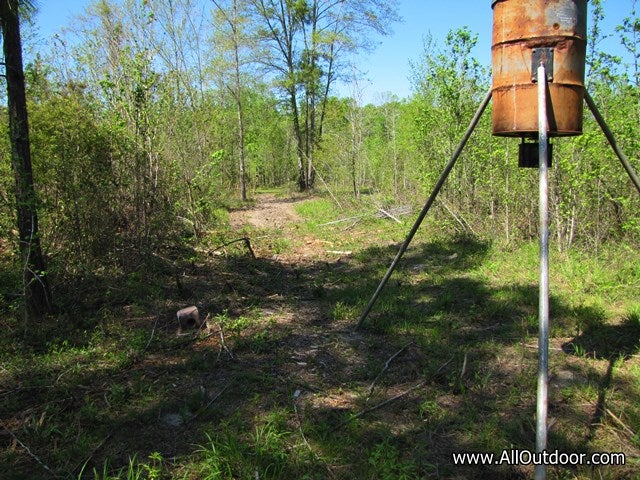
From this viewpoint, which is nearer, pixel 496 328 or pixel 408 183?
pixel 496 328

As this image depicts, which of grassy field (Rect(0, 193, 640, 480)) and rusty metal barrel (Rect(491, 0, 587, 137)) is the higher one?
rusty metal barrel (Rect(491, 0, 587, 137))

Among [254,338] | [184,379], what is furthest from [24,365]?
[254,338]

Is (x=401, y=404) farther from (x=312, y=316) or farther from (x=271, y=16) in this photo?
(x=271, y=16)

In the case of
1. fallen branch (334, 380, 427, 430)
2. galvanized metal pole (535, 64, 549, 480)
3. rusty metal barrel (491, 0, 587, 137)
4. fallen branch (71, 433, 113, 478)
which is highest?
rusty metal barrel (491, 0, 587, 137)

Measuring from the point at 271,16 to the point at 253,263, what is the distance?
62.0 ft

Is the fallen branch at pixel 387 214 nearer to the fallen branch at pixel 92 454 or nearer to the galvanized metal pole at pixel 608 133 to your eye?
the galvanized metal pole at pixel 608 133

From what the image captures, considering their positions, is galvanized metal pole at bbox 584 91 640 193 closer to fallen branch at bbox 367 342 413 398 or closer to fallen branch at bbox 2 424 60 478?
fallen branch at bbox 367 342 413 398

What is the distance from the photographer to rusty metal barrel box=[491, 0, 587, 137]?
3.07 m

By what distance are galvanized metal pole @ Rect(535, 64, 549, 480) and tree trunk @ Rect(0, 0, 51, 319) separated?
4.60 meters

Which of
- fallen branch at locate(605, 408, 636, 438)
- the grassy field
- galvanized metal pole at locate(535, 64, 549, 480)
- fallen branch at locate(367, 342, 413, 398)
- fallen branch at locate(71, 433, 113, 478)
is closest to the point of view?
galvanized metal pole at locate(535, 64, 549, 480)

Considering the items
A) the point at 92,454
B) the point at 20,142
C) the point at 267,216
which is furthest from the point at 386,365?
the point at 267,216

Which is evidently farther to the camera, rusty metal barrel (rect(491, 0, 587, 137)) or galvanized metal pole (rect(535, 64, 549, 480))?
rusty metal barrel (rect(491, 0, 587, 137))

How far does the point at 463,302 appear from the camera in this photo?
565cm

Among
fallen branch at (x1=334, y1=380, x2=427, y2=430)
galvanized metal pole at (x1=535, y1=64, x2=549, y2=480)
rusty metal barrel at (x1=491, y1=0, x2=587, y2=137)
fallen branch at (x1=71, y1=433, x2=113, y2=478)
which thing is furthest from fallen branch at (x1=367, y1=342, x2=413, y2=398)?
rusty metal barrel at (x1=491, y1=0, x2=587, y2=137)
